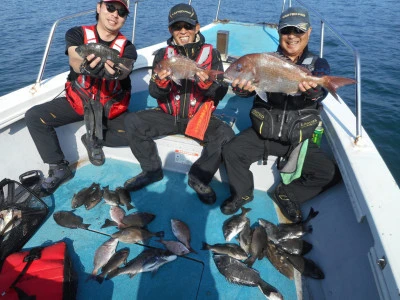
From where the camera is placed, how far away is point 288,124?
326 centimetres

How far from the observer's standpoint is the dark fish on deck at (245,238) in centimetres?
322

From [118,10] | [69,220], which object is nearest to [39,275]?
[69,220]

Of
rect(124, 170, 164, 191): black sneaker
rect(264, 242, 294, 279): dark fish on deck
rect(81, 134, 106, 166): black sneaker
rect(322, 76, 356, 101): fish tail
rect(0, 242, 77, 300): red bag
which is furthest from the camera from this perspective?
rect(81, 134, 106, 166): black sneaker

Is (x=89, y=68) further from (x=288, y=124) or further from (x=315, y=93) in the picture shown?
(x=315, y=93)

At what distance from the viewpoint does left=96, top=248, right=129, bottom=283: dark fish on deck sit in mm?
2889

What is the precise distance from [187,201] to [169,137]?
982 mm

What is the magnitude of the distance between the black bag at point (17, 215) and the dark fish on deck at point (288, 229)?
2765mm

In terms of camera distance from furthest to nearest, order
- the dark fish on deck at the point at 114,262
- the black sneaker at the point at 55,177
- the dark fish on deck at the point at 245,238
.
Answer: the black sneaker at the point at 55,177 → the dark fish on deck at the point at 245,238 → the dark fish on deck at the point at 114,262

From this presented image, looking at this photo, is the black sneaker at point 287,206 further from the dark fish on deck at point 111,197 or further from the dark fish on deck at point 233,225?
the dark fish on deck at point 111,197

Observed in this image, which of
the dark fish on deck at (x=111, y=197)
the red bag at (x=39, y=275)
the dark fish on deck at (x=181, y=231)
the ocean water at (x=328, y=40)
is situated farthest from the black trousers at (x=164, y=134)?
the ocean water at (x=328, y=40)

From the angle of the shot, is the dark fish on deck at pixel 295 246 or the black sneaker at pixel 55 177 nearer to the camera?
the dark fish on deck at pixel 295 246

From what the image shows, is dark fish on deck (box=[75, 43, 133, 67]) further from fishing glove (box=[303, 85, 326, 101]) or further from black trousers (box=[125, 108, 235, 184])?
fishing glove (box=[303, 85, 326, 101])

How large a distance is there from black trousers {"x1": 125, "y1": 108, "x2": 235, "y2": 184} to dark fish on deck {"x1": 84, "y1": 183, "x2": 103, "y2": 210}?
0.71 m

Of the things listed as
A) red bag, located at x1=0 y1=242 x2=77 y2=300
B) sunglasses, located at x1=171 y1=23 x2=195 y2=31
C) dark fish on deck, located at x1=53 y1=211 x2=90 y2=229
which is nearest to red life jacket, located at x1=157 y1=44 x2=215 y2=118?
sunglasses, located at x1=171 y1=23 x2=195 y2=31
